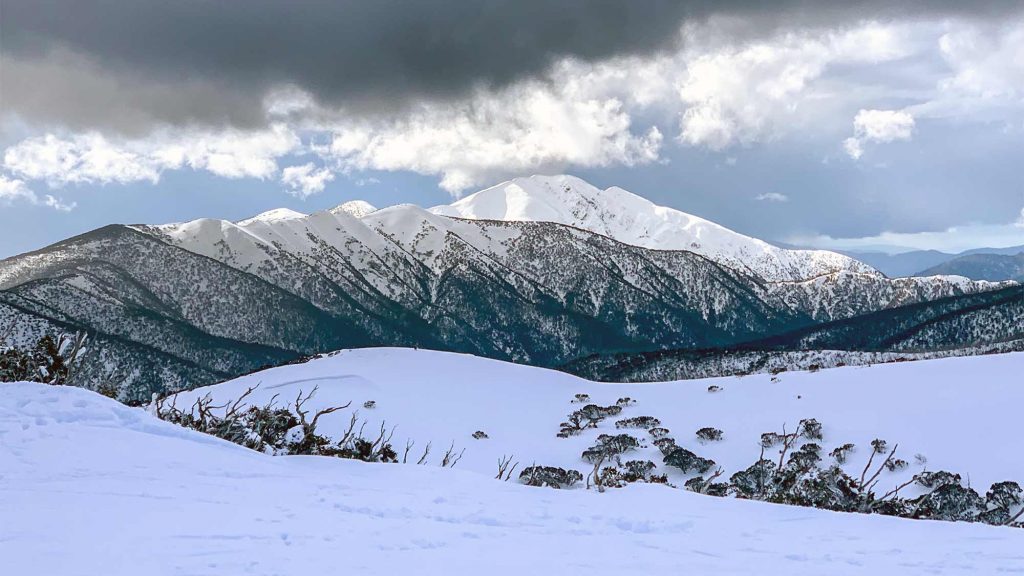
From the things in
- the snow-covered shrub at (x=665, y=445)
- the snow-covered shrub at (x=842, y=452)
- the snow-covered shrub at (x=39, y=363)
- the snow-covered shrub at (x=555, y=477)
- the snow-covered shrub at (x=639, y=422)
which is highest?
the snow-covered shrub at (x=39, y=363)

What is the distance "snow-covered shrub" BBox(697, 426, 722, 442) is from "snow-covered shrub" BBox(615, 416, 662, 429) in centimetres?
259

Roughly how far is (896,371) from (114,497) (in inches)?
1251

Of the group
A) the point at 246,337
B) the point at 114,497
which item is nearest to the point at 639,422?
the point at 114,497

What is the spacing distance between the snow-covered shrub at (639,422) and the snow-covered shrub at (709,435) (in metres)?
2.59

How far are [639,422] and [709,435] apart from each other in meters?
3.65

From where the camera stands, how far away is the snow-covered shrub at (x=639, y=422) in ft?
102

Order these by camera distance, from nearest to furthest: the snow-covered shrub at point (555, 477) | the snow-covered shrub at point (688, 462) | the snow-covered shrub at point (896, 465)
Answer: the snow-covered shrub at point (896, 465) < the snow-covered shrub at point (555, 477) < the snow-covered shrub at point (688, 462)

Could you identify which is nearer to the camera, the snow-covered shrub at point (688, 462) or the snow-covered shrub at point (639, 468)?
the snow-covered shrub at point (639, 468)

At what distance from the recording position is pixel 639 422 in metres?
31.2

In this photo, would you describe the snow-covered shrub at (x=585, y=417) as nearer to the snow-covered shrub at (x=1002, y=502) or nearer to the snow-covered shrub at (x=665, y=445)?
the snow-covered shrub at (x=665, y=445)

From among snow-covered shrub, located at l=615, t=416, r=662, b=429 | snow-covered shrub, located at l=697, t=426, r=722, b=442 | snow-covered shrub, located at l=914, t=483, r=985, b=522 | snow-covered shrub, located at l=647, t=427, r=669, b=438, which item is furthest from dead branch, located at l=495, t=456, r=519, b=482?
snow-covered shrub, located at l=914, t=483, r=985, b=522

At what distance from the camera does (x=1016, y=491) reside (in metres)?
17.7

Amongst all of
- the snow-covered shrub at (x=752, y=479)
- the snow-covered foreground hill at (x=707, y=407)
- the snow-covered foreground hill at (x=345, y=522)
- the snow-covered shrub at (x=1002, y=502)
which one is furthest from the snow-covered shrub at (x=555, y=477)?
the snow-covered shrub at (x=1002, y=502)

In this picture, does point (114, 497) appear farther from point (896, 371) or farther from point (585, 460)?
point (896, 371)
